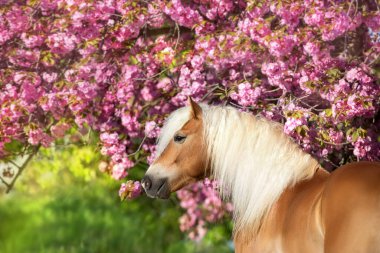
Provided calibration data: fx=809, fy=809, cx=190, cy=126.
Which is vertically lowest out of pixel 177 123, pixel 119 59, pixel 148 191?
pixel 119 59

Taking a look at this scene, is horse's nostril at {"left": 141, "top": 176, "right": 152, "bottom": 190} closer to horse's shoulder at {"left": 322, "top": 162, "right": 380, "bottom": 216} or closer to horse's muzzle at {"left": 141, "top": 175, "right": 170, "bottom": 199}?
horse's muzzle at {"left": 141, "top": 175, "right": 170, "bottom": 199}

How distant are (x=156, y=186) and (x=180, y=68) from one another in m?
2.47

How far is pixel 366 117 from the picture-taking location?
6906mm

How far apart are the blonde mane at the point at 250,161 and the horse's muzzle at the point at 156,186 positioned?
1.10 feet

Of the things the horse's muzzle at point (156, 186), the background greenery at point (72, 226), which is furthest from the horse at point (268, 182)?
the background greenery at point (72, 226)

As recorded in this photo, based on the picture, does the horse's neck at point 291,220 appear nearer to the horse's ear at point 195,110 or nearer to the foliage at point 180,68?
the horse's ear at point 195,110

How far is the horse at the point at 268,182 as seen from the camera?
3.93 m

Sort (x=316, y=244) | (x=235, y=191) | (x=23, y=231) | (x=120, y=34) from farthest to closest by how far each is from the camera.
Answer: (x=120, y=34) → (x=23, y=231) → (x=235, y=191) → (x=316, y=244)

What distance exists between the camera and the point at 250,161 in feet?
16.1

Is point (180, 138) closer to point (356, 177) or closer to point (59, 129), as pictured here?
point (356, 177)

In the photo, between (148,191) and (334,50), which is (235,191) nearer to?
(148,191)

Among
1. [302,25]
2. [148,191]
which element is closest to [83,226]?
[148,191]

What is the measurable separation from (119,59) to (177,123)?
2.74 metres

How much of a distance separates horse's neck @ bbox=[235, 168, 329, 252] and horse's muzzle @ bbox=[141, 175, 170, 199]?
58 centimetres
